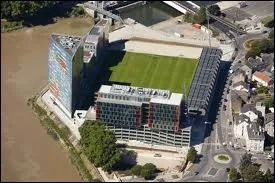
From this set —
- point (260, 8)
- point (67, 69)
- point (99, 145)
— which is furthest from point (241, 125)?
point (260, 8)

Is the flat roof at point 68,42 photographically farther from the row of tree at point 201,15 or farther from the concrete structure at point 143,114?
the row of tree at point 201,15

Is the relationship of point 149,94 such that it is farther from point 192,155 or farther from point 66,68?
point 66,68

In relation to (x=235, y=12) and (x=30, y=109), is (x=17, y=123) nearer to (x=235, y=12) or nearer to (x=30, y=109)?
(x=30, y=109)

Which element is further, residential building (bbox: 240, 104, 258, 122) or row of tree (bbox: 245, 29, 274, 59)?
row of tree (bbox: 245, 29, 274, 59)

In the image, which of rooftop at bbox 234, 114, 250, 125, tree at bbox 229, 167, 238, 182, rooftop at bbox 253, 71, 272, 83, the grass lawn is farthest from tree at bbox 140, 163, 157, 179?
rooftop at bbox 253, 71, 272, 83

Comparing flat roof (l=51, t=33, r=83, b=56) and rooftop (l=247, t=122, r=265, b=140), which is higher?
flat roof (l=51, t=33, r=83, b=56)

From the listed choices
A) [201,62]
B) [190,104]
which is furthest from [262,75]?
[190,104]

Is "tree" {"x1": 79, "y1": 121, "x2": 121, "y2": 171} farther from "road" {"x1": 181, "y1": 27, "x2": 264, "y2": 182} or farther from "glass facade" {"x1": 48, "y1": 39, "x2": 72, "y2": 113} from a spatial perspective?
"road" {"x1": 181, "y1": 27, "x2": 264, "y2": 182}
